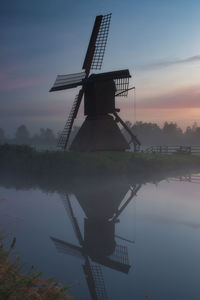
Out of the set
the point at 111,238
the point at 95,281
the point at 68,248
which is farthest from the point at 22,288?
the point at 111,238

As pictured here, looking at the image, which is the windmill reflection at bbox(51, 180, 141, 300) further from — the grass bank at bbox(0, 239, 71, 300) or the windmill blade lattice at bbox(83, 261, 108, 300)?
the grass bank at bbox(0, 239, 71, 300)

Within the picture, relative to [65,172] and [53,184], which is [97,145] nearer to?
[65,172]

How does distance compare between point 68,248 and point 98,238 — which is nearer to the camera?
point 68,248

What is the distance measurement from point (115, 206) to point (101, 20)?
18.7 metres

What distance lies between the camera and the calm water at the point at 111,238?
6.84m

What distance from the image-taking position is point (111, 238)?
10.4 meters

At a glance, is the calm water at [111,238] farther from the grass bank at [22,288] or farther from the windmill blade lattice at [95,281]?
the grass bank at [22,288]

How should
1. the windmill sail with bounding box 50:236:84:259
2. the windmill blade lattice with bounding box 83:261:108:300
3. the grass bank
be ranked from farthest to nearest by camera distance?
1. the windmill sail with bounding box 50:236:84:259
2. the windmill blade lattice with bounding box 83:261:108:300
3. the grass bank

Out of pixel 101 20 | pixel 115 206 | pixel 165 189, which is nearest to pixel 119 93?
pixel 101 20

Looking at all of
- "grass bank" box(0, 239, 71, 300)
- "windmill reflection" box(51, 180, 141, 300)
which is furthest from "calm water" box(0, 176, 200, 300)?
"grass bank" box(0, 239, 71, 300)

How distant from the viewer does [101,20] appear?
26.5 meters

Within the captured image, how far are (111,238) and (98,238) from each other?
1.58 feet

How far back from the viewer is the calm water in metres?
6.84

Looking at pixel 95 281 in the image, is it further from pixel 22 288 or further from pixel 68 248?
pixel 22 288
